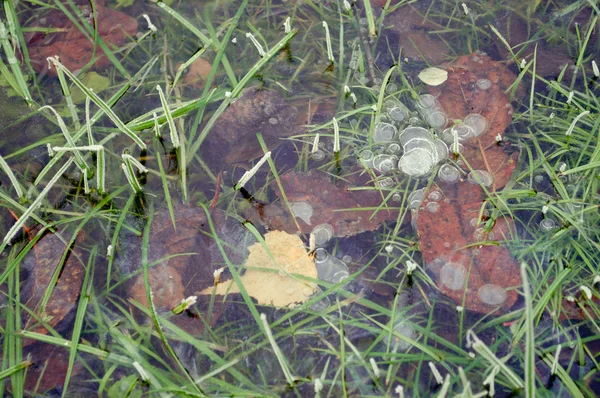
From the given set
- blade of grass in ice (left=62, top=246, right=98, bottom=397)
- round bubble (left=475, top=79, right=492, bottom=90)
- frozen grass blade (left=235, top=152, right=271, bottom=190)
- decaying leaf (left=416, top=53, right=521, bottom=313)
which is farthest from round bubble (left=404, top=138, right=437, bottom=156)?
blade of grass in ice (left=62, top=246, right=98, bottom=397)

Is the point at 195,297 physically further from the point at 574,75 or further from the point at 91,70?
the point at 574,75

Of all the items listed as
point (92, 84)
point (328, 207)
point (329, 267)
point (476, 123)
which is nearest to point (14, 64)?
point (92, 84)

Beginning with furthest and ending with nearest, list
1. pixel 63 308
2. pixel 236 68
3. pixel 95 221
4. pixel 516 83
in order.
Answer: pixel 236 68 → pixel 516 83 → pixel 95 221 → pixel 63 308

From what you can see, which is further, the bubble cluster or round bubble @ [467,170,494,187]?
round bubble @ [467,170,494,187]

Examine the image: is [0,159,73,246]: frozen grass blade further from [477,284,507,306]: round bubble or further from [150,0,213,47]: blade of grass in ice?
[477,284,507,306]: round bubble

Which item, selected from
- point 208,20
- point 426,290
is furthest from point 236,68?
point 426,290

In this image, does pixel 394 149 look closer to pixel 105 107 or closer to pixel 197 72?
pixel 197 72

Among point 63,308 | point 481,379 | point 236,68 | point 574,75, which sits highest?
point 236,68
